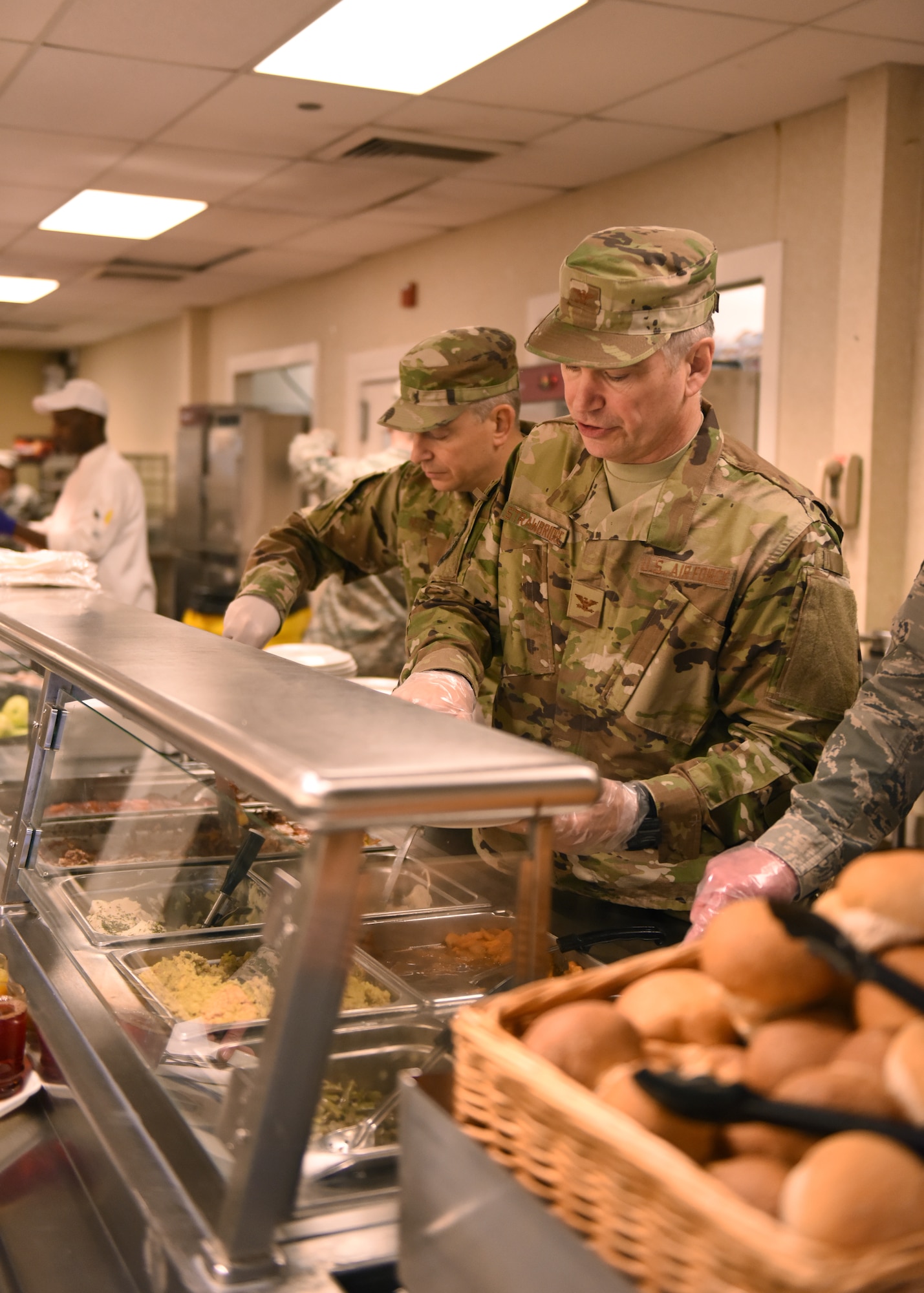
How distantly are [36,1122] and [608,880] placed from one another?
92cm

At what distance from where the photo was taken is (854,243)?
4148mm

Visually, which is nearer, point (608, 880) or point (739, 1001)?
point (739, 1001)

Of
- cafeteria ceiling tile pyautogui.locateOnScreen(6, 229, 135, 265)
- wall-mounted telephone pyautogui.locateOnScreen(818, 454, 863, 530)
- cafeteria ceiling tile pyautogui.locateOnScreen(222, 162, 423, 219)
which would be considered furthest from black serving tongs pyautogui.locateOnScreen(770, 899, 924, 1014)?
cafeteria ceiling tile pyautogui.locateOnScreen(6, 229, 135, 265)

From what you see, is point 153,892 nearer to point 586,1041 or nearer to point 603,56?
point 586,1041

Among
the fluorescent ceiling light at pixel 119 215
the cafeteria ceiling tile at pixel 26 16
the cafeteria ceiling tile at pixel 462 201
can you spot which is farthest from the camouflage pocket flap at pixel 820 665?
the fluorescent ceiling light at pixel 119 215

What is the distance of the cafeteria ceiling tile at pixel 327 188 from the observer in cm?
536

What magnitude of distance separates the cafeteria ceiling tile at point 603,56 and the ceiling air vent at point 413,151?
614 millimetres

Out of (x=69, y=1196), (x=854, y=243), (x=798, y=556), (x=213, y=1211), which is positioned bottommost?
(x=69, y=1196)

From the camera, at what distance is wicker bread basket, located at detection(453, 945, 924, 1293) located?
2.07 ft

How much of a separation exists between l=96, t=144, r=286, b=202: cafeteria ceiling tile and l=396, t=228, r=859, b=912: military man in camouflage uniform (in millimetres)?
3751

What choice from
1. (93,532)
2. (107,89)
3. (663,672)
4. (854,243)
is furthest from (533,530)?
(93,532)

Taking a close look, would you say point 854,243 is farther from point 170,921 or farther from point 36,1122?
point 36,1122

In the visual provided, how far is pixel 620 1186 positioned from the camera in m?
0.72

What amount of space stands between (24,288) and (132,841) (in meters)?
8.26
